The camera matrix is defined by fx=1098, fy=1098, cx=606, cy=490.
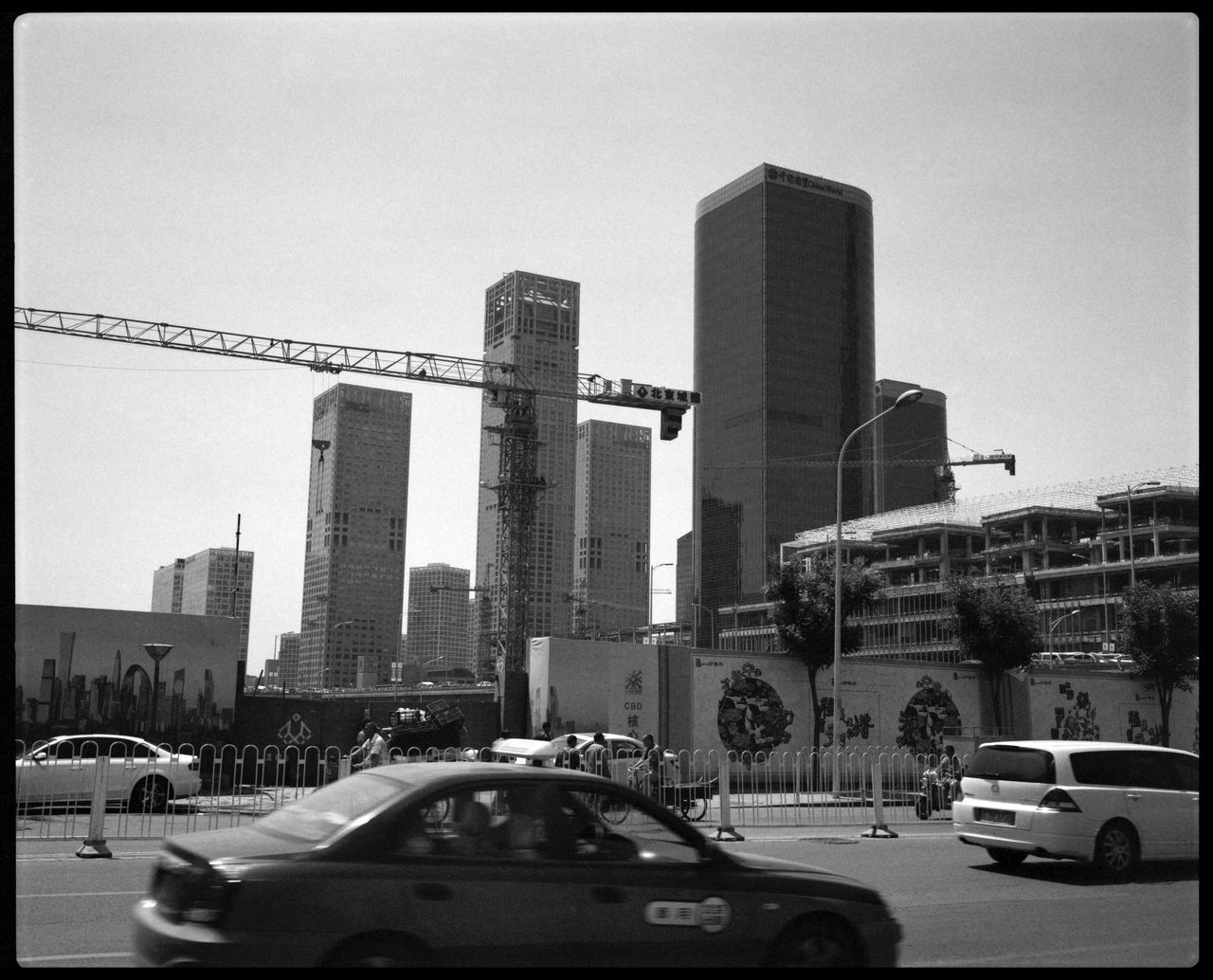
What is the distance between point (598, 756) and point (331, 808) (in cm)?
1524

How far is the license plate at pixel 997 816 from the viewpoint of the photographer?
506 inches

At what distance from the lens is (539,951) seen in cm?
607

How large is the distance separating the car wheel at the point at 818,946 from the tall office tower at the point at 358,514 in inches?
5885

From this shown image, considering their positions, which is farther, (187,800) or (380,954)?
(187,800)

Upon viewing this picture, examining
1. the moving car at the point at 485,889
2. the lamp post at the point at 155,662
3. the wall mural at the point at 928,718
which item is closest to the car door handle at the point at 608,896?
the moving car at the point at 485,889

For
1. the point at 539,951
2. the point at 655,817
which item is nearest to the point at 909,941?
the point at 655,817

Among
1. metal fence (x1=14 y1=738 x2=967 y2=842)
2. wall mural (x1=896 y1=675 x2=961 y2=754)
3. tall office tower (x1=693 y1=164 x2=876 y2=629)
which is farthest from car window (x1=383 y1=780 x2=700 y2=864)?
tall office tower (x1=693 y1=164 x2=876 y2=629)

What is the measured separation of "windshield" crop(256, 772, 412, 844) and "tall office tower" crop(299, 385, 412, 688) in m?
149

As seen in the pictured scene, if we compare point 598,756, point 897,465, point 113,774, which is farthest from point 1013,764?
point 897,465

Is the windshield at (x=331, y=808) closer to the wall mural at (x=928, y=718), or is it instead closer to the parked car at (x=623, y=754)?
the parked car at (x=623, y=754)

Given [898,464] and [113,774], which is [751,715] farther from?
[898,464]

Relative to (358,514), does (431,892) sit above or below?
below

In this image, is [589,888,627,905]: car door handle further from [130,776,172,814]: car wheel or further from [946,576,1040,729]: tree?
[946,576,1040,729]: tree

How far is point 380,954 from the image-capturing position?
18.8 feet
